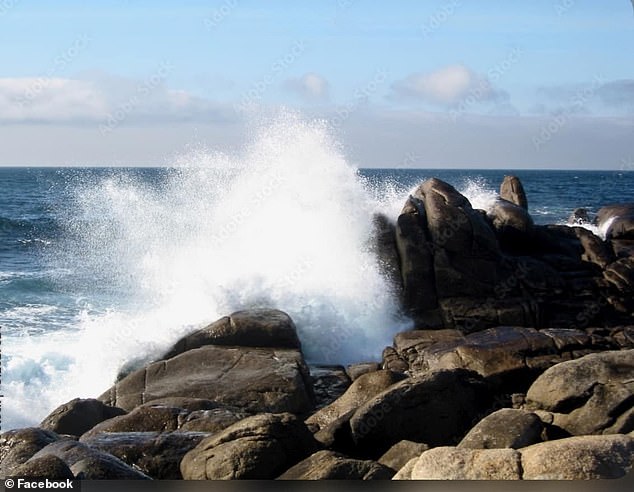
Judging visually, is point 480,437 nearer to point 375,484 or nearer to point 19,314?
point 375,484

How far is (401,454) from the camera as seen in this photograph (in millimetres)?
6684

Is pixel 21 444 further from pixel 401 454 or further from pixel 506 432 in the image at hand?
pixel 506 432

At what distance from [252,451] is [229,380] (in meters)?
2.98

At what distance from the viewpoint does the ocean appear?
1107 cm

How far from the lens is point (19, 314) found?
13117 millimetres

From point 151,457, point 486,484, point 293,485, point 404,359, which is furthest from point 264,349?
point 486,484

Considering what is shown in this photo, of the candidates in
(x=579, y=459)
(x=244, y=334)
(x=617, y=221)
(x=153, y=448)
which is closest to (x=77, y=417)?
(x=153, y=448)

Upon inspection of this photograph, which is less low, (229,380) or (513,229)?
(513,229)

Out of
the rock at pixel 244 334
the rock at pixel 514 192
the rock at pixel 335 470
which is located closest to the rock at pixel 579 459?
the rock at pixel 335 470

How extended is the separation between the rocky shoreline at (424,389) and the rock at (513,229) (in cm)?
3

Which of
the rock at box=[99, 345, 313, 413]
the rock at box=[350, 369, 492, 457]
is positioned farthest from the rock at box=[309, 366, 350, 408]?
the rock at box=[350, 369, 492, 457]

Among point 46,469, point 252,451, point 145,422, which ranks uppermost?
point 46,469

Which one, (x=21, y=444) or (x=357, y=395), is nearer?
(x=21, y=444)

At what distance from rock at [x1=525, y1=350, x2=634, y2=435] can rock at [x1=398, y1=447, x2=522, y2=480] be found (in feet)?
→ 4.65
